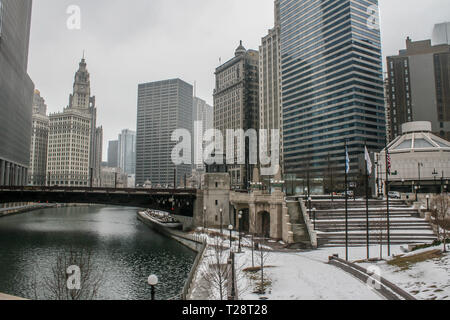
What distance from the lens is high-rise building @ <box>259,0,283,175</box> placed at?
519ft

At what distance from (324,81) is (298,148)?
30963mm

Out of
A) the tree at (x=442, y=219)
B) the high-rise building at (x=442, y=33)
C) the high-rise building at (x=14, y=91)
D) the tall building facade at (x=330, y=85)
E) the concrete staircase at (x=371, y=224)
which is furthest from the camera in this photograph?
the tall building facade at (x=330, y=85)

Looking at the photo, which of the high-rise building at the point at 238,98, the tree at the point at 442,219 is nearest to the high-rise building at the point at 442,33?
the high-rise building at the point at 238,98

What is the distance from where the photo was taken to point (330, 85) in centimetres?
13100

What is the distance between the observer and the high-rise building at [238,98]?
567 feet

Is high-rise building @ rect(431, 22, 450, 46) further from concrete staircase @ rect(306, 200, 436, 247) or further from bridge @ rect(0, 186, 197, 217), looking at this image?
bridge @ rect(0, 186, 197, 217)

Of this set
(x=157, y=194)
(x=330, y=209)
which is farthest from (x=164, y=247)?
(x=330, y=209)

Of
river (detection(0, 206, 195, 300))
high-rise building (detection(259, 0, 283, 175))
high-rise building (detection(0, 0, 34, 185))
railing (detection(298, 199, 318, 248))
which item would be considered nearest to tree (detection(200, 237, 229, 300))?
river (detection(0, 206, 195, 300))

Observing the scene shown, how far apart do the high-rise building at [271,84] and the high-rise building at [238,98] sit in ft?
42.1

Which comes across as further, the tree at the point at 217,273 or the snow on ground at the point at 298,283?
the tree at the point at 217,273

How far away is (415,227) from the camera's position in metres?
39.8

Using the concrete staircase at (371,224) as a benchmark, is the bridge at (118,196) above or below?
above

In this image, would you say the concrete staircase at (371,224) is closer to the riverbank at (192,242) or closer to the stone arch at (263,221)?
the stone arch at (263,221)
